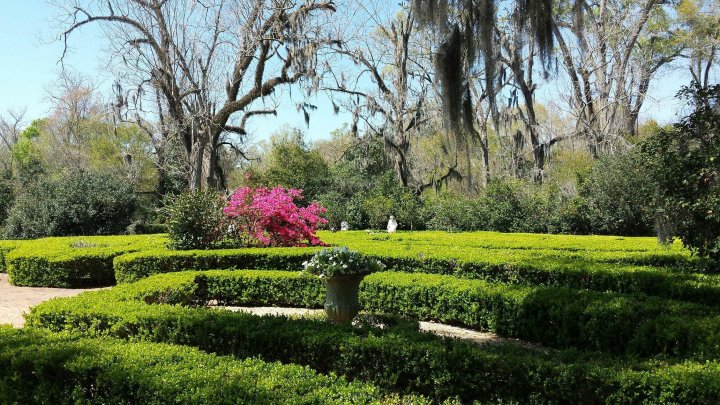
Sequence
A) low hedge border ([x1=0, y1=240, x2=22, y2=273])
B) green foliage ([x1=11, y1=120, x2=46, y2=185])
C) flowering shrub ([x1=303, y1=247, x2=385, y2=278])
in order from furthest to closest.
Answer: green foliage ([x1=11, y1=120, x2=46, y2=185]) < low hedge border ([x1=0, y1=240, x2=22, y2=273]) < flowering shrub ([x1=303, y1=247, x2=385, y2=278])

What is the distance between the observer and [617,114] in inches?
920

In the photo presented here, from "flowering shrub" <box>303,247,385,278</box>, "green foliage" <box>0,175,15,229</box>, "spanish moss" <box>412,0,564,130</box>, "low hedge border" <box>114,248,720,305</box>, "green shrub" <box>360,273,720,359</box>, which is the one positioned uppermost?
"spanish moss" <box>412,0,564,130</box>

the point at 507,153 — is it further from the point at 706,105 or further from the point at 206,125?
the point at 706,105

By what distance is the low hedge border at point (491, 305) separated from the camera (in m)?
4.56

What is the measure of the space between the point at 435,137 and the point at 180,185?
52.0 feet

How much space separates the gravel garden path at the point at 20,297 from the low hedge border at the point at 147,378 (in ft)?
12.5

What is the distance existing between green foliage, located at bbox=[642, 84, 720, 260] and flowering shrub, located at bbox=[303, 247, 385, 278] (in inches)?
181

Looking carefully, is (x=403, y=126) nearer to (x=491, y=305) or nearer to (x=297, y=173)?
(x=297, y=173)

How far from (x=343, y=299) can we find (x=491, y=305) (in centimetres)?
185

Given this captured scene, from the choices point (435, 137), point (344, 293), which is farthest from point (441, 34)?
point (435, 137)

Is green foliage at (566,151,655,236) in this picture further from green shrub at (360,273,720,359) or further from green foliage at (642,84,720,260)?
green shrub at (360,273,720,359)

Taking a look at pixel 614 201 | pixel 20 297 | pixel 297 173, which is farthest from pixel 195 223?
pixel 297 173

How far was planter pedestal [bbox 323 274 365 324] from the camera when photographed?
5934 mm

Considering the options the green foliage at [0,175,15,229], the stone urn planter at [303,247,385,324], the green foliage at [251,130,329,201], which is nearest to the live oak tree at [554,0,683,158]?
the green foliage at [251,130,329,201]
